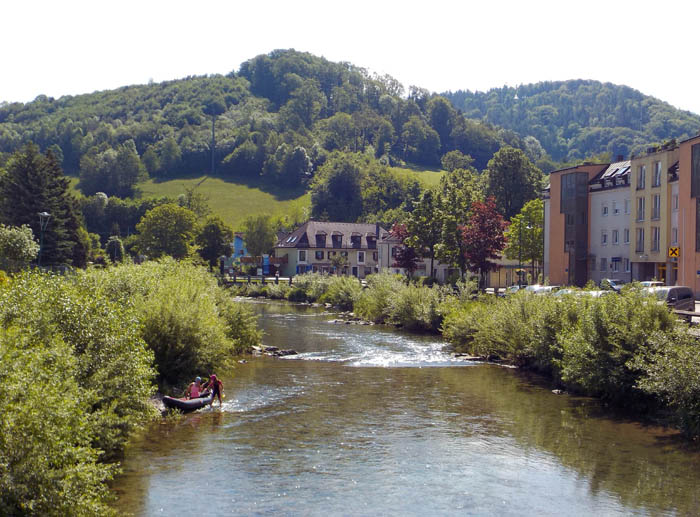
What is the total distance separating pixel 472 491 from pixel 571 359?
12461mm

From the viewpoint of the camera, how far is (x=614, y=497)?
19156 mm

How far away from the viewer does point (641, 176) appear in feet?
240

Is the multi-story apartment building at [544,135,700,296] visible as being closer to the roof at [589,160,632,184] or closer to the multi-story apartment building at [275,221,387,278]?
the roof at [589,160,632,184]

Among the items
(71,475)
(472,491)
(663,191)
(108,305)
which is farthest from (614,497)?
(663,191)

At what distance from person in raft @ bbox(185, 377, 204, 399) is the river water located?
1201 millimetres

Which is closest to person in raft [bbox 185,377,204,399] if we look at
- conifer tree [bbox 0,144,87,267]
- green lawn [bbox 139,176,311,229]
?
conifer tree [bbox 0,144,87,267]

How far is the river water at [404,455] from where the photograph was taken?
18.3m

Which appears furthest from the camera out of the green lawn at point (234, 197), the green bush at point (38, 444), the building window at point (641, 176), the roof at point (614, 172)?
the green lawn at point (234, 197)

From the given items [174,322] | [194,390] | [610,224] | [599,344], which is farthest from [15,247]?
[610,224]

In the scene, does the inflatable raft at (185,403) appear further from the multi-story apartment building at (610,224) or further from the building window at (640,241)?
the multi-story apartment building at (610,224)

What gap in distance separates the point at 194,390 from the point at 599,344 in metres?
16.0

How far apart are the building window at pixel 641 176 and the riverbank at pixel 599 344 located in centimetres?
2940

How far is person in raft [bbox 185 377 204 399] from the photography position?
27547 mm

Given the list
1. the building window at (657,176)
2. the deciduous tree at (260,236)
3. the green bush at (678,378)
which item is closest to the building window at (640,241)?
the building window at (657,176)
